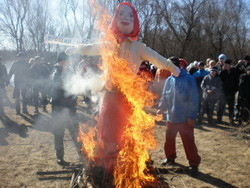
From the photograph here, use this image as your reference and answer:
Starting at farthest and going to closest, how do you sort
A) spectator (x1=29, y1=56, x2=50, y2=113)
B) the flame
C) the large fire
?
spectator (x1=29, y1=56, x2=50, y2=113) < the flame < the large fire

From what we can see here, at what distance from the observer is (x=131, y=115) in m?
3.65

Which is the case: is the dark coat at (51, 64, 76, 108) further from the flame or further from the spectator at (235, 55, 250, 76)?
the spectator at (235, 55, 250, 76)

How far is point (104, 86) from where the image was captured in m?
3.59

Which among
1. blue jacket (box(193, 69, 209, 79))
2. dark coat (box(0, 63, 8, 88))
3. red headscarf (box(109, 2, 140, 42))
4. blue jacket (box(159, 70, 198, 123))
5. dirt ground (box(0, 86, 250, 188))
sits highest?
red headscarf (box(109, 2, 140, 42))

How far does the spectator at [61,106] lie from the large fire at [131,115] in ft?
5.62

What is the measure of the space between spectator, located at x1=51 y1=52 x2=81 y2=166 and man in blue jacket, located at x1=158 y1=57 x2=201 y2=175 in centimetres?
215

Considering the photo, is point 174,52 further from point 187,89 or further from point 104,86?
point 104,86

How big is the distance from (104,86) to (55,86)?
2.09 meters

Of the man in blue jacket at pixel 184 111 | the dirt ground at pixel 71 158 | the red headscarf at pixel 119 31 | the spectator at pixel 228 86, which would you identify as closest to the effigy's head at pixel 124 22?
the red headscarf at pixel 119 31

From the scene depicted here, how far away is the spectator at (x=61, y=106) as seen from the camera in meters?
5.30

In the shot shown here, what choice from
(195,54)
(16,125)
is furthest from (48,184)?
(195,54)

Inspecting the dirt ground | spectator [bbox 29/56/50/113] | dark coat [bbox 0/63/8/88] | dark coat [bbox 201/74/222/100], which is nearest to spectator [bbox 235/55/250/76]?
dark coat [bbox 201/74/222/100]

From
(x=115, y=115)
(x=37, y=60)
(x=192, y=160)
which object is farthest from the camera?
(x=37, y=60)

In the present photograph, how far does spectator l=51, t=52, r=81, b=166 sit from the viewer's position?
530 centimetres
